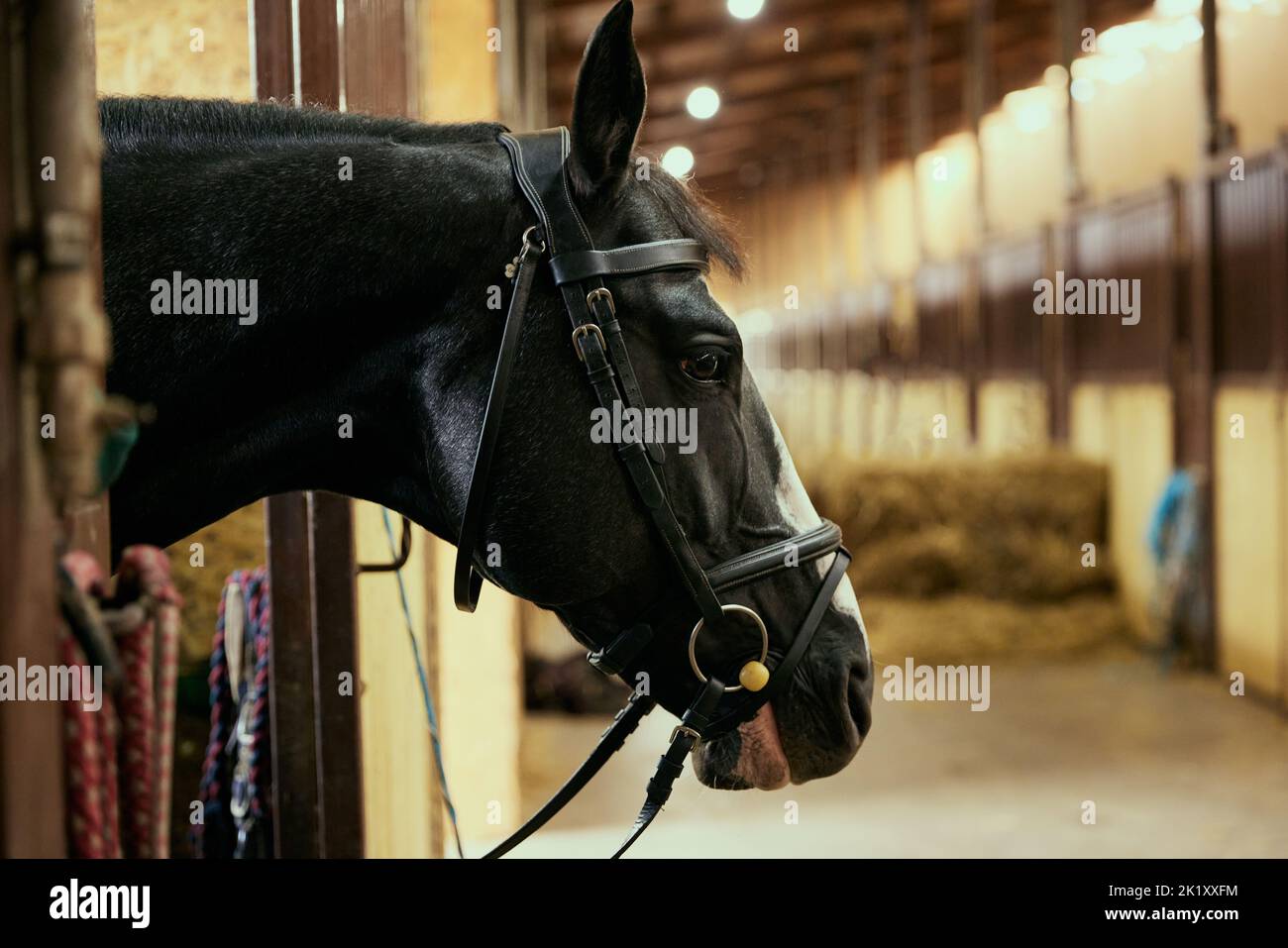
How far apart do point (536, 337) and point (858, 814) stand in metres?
3.78

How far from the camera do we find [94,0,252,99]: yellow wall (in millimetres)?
2285

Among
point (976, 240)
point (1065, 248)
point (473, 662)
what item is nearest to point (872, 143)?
point (976, 240)

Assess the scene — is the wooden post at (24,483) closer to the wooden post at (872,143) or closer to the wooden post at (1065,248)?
the wooden post at (1065,248)

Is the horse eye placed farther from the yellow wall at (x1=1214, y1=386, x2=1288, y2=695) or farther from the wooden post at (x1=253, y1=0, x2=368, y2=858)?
the yellow wall at (x1=1214, y1=386, x2=1288, y2=695)

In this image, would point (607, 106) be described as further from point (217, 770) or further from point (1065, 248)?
point (1065, 248)

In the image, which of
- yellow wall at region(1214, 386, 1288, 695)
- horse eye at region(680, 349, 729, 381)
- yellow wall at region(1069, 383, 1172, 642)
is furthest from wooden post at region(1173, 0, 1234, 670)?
horse eye at region(680, 349, 729, 381)

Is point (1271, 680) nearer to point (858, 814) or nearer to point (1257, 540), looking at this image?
point (1257, 540)

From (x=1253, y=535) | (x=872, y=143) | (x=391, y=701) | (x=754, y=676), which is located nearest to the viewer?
(x=754, y=676)

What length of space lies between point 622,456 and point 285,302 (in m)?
0.40

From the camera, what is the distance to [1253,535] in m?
6.42
